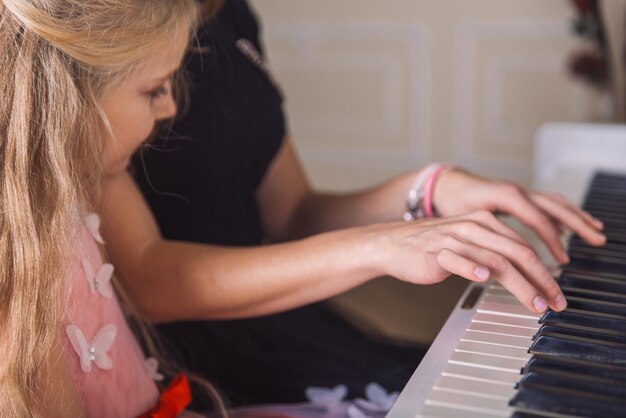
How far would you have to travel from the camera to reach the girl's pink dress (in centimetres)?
91

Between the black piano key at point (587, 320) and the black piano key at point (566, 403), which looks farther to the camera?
the black piano key at point (587, 320)

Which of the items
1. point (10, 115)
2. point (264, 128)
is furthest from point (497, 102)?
point (10, 115)

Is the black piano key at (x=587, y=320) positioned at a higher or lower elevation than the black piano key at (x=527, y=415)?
lower

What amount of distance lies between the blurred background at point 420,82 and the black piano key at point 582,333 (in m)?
2.21

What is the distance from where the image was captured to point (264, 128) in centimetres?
141

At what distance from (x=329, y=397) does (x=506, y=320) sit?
1.16ft

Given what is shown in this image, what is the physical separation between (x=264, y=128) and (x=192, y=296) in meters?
0.41

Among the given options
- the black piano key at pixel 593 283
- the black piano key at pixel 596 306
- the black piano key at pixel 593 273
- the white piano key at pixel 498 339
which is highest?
the white piano key at pixel 498 339

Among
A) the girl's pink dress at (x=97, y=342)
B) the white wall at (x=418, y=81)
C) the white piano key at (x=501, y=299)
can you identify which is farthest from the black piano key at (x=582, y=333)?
the white wall at (x=418, y=81)

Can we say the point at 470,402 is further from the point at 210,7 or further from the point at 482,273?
the point at 210,7

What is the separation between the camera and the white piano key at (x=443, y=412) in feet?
2.30

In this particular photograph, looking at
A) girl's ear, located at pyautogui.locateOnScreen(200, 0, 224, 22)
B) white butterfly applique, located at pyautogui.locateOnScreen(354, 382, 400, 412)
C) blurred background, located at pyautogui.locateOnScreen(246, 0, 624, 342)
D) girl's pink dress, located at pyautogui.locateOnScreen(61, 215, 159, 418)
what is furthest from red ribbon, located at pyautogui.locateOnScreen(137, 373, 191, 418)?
blurred background, located at pyautogui.locateOnScreen(246, 0, 624, 342)

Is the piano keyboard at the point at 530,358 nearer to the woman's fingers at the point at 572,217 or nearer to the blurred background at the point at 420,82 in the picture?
the woman's fingers at the point at 572,217

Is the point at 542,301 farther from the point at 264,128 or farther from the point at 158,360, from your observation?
the point at 264,128
